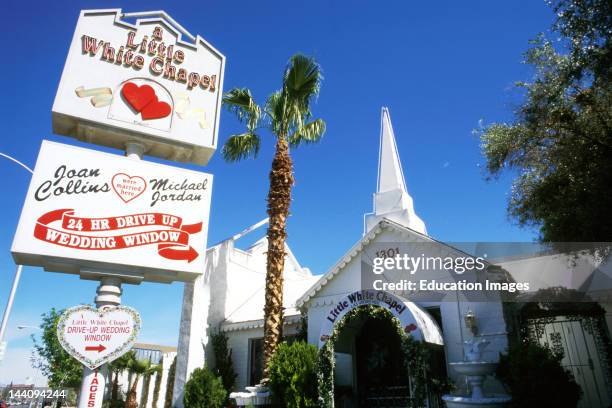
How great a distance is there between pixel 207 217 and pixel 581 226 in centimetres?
926

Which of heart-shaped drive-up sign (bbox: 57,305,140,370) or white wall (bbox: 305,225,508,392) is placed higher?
white wall (bbox: 305,225,508,392)

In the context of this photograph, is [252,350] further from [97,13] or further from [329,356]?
[97,13]

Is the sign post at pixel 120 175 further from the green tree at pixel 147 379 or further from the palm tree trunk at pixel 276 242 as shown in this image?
the green tree at pixel 147 379

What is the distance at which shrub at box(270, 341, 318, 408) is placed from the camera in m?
11.4

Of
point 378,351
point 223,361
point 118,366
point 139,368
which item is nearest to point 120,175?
point 378,351

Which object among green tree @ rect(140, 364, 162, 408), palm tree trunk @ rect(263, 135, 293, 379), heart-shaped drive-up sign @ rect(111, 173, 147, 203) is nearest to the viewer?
heart-shaped drive-up sign @ rect(111, 173, 147, 203)

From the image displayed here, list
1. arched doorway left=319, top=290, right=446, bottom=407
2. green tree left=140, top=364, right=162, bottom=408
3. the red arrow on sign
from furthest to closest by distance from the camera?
green tree left=140, top=364, right=162, bottom=408 → arched doorway left=319, top=290, right=446, bottom=407 → the red arrow on sign

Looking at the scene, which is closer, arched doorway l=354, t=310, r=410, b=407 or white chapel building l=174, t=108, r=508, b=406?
white chapel building l=174, t=108, r=508, b=406

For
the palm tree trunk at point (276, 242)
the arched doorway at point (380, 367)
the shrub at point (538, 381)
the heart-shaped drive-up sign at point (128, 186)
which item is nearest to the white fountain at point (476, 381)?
the shrub at point (538, 381)

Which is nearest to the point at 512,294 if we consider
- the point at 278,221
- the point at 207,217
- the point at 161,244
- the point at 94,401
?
the point at 278,221

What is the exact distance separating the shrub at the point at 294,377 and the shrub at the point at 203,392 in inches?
127

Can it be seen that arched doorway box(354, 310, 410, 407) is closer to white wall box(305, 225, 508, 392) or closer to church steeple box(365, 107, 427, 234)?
white wall box(305, 225, 508, 392)

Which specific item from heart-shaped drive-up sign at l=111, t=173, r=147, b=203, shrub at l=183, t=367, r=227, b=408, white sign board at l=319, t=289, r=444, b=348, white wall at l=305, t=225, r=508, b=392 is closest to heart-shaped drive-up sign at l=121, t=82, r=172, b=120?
heart-shaped drive-up sign at l=111, t=173, r=147, b=203

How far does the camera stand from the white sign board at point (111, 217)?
21.4 feet
